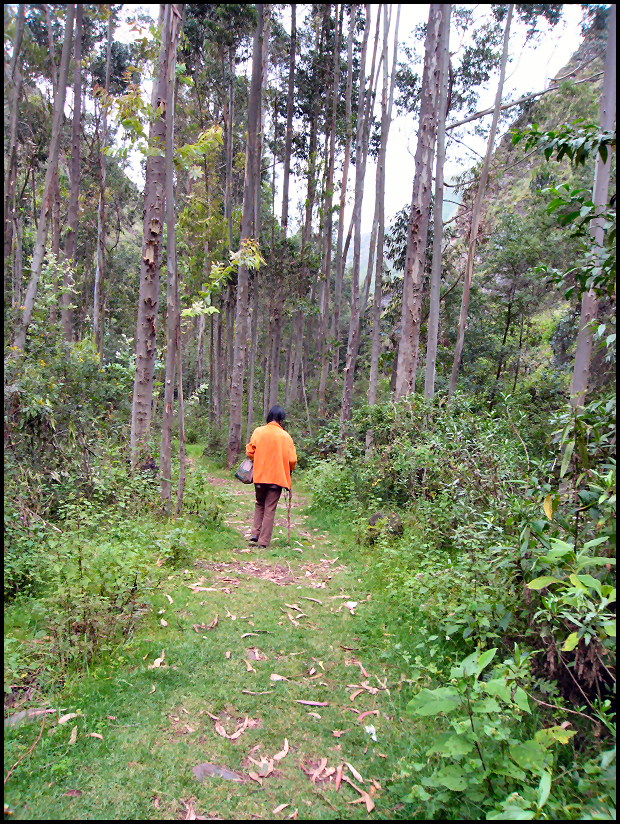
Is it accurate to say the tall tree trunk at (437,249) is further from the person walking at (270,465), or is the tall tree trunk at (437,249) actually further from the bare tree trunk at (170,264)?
the bare tree trunk at (170,264)

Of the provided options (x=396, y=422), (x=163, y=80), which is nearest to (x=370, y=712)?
(x=396, y=422)

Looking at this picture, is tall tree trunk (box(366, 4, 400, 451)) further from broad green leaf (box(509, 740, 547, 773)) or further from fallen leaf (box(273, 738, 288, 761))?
broad green leaf (box(509, 740, 547, 773))

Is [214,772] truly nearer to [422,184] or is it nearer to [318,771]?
[318,771]

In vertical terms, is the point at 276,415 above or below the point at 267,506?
above

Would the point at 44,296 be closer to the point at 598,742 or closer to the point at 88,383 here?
the point at 88,383

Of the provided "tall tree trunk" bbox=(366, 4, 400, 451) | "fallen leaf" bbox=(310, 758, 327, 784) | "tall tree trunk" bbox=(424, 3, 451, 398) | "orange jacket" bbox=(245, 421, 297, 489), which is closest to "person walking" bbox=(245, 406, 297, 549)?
"orange jacket" bbox=(245, 421, 297, 489)

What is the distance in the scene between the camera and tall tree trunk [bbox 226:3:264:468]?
12351mm

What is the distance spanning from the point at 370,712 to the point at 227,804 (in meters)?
1.16

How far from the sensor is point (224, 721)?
3.09 meters

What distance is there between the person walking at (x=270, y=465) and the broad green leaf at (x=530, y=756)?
4.49 m

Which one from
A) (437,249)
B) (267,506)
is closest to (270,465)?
(267,506)

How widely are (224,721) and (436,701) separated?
1.37m

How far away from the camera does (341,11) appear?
1625 centimetres

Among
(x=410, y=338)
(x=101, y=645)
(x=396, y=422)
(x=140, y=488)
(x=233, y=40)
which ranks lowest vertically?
(x=101, y=645)
